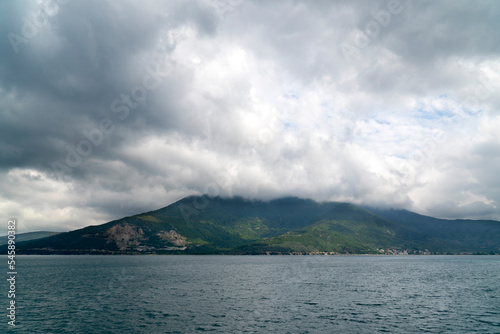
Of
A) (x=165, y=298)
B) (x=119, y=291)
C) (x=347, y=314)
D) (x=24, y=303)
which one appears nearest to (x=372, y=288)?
(x=347, y=314)

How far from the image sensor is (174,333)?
204 feet

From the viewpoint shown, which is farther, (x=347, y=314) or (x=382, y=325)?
(x=347, y=314)

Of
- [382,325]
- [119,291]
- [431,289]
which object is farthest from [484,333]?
[119,291]

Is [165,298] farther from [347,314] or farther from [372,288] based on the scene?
→ [372,288]

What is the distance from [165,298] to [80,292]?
42.4m

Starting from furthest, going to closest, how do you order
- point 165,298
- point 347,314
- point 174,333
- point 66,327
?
point 165,298, point 347,314, point 66,327, point 174,333

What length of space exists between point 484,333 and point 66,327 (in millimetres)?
97723

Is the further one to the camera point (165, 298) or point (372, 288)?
point (372, 288)

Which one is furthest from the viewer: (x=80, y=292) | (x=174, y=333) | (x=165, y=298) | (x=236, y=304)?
(x=80, y=292)

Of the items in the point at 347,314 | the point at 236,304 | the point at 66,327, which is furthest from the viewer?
the point at 236,304

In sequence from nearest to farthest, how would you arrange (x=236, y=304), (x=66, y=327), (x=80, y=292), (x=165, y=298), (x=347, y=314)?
(x=66, y=327)
(x=347, y=314)
(x=236, y=304)
(x=165, y=298)
(x=80, y=292)

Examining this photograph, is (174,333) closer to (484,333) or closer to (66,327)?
(66,327)

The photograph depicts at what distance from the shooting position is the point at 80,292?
117750mm

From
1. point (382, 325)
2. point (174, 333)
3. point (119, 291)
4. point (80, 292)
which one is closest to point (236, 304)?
A: point (174, 333)
